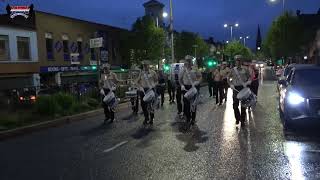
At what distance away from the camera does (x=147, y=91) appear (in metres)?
14.4

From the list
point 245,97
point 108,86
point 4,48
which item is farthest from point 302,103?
point 4,48

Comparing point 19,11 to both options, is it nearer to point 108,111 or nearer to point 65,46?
point 65,46

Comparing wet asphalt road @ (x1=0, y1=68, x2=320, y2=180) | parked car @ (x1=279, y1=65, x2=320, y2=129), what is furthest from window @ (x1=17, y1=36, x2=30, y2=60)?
parked car @ (x1=279, y1=65, x2=320, y2=129)

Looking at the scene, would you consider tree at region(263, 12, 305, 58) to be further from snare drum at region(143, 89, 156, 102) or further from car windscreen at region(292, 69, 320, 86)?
car windscreen at region(292, 69, 320, 86)

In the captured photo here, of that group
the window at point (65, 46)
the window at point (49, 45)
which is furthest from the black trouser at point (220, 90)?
the window at point (65, 46)

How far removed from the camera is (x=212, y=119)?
1497 cm

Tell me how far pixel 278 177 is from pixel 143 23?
42758mm

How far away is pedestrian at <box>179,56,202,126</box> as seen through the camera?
45.0 feet

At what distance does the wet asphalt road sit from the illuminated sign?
2249 centimetres

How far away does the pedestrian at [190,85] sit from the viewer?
13727 millimetres

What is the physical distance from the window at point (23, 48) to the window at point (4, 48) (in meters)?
1.06

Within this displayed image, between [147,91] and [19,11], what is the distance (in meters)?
23.5

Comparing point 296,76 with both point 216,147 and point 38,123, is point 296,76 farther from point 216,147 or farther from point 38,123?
point 38,123

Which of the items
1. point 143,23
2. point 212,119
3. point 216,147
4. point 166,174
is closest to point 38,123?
point 212,119
